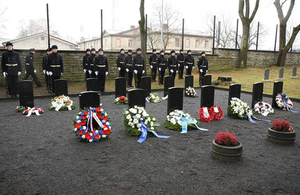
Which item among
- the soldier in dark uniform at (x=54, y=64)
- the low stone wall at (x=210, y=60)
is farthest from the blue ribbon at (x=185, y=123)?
the low stone wall at (x=210, y=60)

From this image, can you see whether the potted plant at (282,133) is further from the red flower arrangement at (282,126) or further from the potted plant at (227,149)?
the potted plant at (227,149)

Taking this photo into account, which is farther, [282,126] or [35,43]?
[35,43]

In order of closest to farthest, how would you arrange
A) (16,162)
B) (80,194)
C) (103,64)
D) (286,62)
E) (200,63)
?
(80,194) < (16,162) < (103,64) < (200,63) < (286,62)

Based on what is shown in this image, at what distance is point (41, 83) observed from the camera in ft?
48.4

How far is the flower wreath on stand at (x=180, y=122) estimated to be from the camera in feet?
19.6

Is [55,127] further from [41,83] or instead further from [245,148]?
[41,83]

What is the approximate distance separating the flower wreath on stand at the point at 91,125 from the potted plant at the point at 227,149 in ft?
7.55

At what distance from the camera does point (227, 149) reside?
405cm

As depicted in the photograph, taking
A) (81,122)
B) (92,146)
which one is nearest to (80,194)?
(92,146)

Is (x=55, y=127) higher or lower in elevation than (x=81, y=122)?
lower

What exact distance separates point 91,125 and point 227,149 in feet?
9.17

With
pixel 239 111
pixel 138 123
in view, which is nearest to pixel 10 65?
pixel 138 123

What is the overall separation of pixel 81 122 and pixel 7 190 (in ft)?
6.87

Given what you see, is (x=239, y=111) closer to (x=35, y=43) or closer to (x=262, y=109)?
(x=262, y=109)
